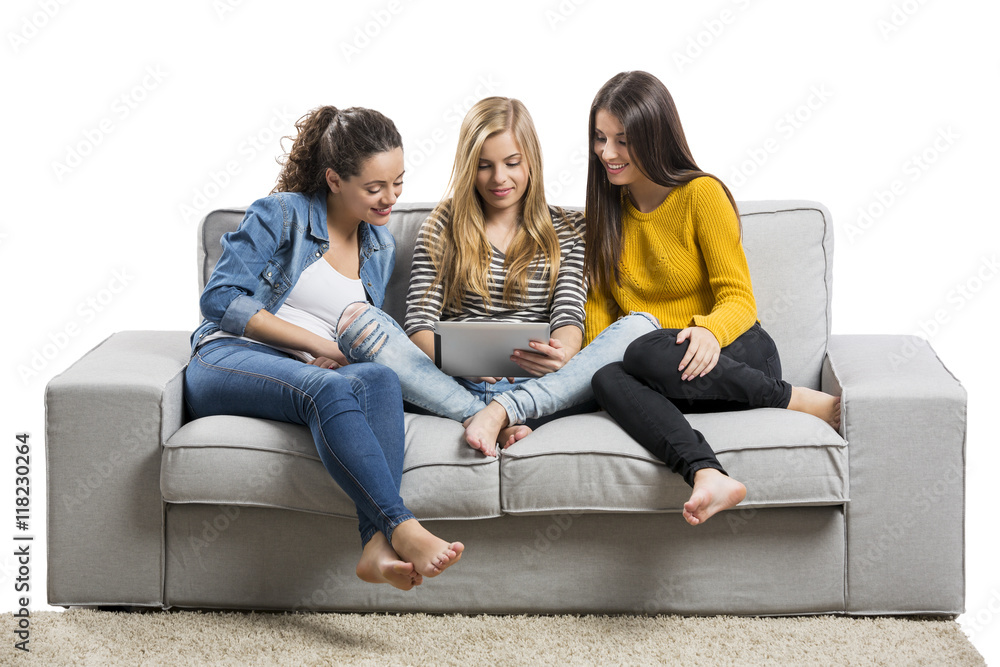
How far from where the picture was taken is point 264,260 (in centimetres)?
248

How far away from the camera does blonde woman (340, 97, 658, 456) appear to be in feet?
7.86

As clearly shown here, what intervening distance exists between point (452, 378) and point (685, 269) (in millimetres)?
656

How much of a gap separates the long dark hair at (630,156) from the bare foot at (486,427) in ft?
1.75

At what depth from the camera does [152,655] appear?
2104mm

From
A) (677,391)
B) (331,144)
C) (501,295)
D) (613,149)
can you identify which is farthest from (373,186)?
(677,391)

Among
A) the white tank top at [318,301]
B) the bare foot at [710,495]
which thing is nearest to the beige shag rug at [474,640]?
the bare foot at [710,495]

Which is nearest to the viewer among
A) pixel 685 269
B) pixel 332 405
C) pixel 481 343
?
pixel 332 405

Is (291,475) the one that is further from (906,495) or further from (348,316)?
(906,495)

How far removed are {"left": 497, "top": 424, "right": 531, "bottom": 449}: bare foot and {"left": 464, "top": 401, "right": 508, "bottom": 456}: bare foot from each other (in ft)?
0.05

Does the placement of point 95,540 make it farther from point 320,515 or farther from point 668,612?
point 668,612

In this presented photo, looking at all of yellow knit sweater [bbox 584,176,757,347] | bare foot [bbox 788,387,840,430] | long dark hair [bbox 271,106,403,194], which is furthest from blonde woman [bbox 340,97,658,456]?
bare foot [bbox 788,387,840,430]

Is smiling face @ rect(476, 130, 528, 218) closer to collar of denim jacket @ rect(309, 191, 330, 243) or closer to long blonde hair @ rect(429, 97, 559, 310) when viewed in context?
long blonde hair @ rect(429, 97, 559, 310)

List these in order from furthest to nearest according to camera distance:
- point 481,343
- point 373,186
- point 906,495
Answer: point 373,186, point 481,343, point 906,495

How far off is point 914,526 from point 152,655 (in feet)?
5.48
